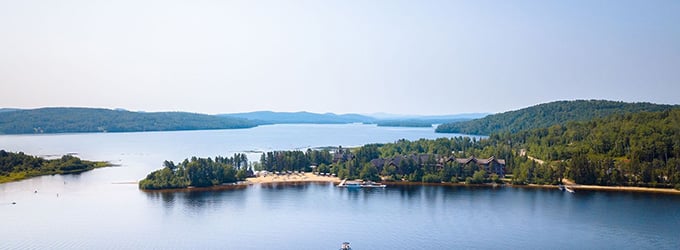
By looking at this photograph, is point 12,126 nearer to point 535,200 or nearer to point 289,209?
point 289,209

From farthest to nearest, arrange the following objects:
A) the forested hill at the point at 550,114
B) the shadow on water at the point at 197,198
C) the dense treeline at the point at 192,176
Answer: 1. the forested hill at the point at 550,114
2. the dense treeline at the point at 192,176
3. the shadow on water at the point at 197,198

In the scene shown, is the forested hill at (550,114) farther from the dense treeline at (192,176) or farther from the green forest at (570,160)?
the dense treeline at (192,176)

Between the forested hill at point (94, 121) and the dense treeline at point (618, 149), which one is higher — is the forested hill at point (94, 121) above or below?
above

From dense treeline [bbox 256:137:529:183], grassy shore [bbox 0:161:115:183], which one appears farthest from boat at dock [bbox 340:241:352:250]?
grassy shore [bbox 0:161:115:183]

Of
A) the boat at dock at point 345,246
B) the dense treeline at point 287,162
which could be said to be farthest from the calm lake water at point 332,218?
the dense treeline at point 287,162

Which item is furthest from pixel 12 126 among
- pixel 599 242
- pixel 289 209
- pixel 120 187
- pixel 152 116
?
pixel 599 242

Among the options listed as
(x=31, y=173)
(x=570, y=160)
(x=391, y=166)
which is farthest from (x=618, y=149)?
(x=31, y=173)
